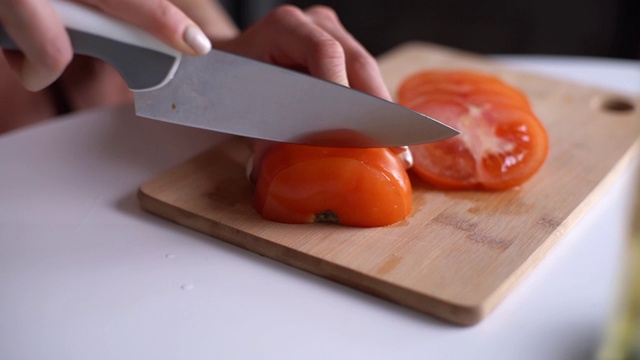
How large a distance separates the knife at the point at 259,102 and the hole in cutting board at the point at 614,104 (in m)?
0.60

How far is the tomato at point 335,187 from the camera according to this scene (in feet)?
3.45

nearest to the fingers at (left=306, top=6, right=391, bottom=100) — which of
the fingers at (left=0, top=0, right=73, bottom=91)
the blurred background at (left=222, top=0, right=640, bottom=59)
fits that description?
the fingers at (left=0, top=0, right=73, bottom=91)

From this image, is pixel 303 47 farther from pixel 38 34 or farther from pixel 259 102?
pixel 38 34

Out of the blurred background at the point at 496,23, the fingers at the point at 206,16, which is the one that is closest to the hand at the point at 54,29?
the fingers at the point at 206,16

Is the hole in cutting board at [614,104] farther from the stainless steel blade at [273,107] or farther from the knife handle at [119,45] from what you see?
the knife handle at [119,45]

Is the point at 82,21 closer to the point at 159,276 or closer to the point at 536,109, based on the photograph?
the point at 159,276

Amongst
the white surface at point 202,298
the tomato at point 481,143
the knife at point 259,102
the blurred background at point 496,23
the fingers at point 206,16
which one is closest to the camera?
the white surface at point 202,298

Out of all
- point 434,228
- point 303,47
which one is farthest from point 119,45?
point 434,228

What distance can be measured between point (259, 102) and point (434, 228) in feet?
0.97

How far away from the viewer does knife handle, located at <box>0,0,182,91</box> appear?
0.97 m

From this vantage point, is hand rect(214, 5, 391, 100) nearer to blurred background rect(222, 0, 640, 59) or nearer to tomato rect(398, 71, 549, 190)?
tomato rect(398, 71, 549, 190)

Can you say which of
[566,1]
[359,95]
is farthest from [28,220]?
[566,1]

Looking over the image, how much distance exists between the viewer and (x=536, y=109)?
150cm

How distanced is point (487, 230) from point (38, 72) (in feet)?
2.04
